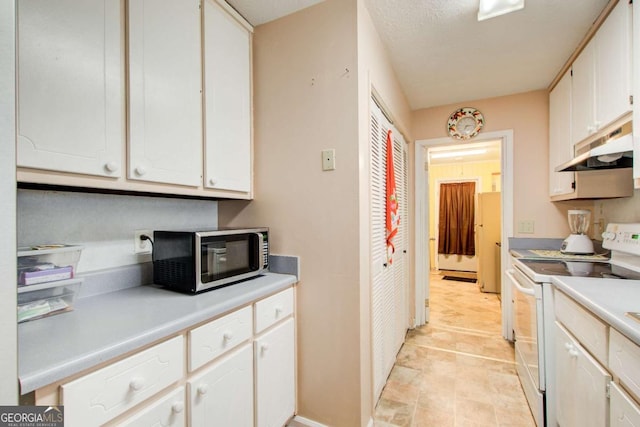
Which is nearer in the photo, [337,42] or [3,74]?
[3,74]

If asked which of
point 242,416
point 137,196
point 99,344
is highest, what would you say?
point 137,196

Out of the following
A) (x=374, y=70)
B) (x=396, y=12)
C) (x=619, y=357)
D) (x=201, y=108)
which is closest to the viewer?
(x=619, y=357)

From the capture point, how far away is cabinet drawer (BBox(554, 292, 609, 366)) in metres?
0.99

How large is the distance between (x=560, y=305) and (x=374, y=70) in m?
1.59

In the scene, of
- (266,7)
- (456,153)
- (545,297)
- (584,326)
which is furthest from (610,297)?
(456,153)

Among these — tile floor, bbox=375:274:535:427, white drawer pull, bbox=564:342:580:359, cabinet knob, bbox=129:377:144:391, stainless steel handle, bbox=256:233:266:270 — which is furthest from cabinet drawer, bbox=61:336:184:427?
white drawer pull, bbox=564:342:580:359

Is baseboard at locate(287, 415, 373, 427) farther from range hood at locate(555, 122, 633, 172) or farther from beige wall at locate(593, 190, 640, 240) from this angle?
beige wall at locate(593, 190, 640, 240)

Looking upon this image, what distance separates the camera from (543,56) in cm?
203

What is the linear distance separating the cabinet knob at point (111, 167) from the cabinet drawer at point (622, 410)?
1.84m

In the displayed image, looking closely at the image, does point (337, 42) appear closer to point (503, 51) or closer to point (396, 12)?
point (396, 12)

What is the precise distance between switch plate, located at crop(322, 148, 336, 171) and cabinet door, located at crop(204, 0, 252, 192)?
47 cm

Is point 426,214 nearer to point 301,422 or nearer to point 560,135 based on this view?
point 560,135

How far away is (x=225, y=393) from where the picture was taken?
110 centimetres

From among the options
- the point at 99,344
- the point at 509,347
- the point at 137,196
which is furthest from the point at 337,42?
the point at 509,347
